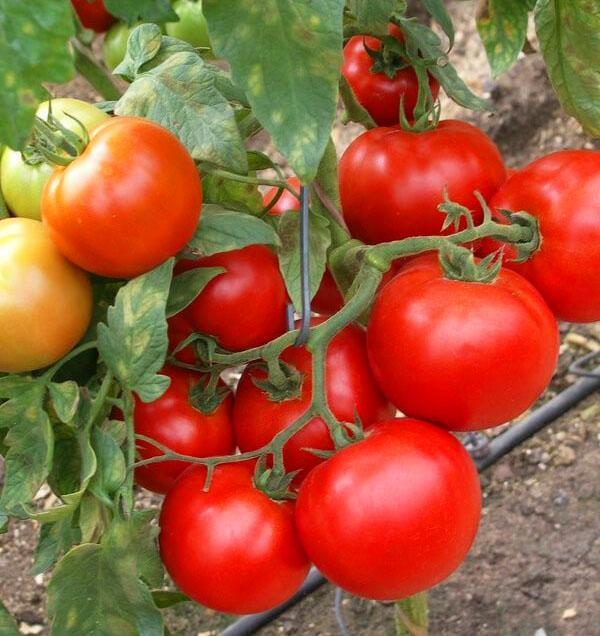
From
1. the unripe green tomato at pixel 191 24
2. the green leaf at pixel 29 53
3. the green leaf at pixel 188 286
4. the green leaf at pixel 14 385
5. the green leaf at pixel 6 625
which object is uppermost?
the green leaf at pixel 29 53

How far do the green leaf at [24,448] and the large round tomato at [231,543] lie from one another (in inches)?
4.2

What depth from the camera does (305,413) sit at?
65 cm

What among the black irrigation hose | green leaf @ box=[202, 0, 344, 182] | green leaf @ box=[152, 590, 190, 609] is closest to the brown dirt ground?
the black irrigation hose

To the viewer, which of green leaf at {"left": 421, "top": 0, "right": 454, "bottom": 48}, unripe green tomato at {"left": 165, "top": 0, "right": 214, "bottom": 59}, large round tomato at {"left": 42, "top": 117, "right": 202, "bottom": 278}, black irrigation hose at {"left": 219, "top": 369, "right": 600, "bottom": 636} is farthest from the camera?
black irrigation hose at {"left": 219, "top": 369, "right": 600, "bottom": 636}

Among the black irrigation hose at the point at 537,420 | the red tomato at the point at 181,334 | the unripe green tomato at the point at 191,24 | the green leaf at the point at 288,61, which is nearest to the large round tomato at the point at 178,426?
the red tomato at the point at 181,334

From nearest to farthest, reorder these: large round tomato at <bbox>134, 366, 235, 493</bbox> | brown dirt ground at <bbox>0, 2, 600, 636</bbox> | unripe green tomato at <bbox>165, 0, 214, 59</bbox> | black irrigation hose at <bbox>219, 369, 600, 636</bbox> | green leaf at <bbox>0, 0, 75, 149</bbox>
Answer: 1. green leaf at <bbox>0, 0, 75, 149</bbox>
2. large round tomato at <bbox>134, 366, 235, 493</bbox>
3. unripe green tomato at <bbox>165, 0, 214, 59</bbox>
4. brown dirt ground at <bbox>0, 2, 600, 636</bbox>
5. black irrigation hose at <bbox>219, 369, 600, 636</bbox>

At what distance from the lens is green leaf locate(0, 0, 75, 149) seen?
1.49ft

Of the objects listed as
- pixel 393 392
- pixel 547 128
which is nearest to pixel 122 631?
pixel 393 392

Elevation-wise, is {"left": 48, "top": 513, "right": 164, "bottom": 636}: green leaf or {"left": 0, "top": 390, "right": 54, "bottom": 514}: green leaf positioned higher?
{"left": 0, "top": 390, "right": 54, "bottom": 514}: green leaf

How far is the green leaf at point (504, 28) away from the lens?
2.79 ft

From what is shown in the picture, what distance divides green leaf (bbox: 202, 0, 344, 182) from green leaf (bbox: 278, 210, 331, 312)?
125 mm

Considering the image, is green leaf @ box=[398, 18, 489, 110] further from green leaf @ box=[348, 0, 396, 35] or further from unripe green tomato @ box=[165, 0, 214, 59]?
unripe green tomato @ box=[165, 0, 214, 59]

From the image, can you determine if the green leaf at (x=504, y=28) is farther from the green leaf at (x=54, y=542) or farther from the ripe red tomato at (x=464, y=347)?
the green leaf at (x=54, y=542)

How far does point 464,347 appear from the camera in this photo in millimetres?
626
